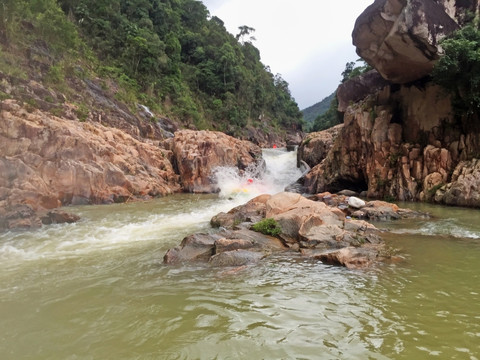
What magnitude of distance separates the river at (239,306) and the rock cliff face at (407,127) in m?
8.73

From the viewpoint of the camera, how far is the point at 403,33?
14.5 m

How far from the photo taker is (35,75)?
77.4 ft

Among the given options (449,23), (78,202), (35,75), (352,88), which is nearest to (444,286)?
(449,23)

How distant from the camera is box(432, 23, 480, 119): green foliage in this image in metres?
13.6

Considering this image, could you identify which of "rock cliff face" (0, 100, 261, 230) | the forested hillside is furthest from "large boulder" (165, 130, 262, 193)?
the forested hillside

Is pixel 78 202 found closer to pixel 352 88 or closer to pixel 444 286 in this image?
pixel 444 286

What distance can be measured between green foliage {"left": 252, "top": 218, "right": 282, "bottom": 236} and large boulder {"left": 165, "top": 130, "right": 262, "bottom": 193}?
16.5m

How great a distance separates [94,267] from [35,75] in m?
22.3

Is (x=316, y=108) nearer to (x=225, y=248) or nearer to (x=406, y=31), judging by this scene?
(x=406, y=31)

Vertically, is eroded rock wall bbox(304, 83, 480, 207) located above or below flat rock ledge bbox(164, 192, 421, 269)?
above

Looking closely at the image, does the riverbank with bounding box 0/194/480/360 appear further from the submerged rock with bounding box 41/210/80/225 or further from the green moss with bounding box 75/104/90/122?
the green moss with bounding box 75/104/90/122

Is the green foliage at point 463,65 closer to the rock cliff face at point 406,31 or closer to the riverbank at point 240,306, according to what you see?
the rock cliff face at point 406,31

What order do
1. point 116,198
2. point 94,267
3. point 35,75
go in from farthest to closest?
point 35,75 → point 116,198 → point 94,267

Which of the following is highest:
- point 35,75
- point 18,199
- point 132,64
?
point 132,64
